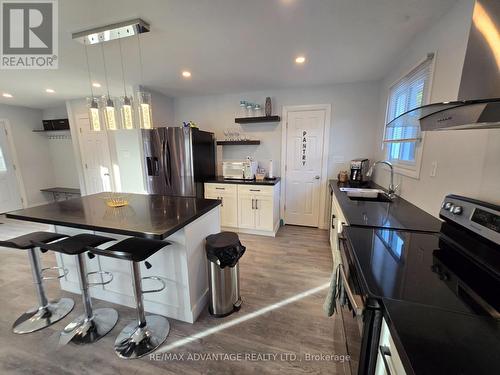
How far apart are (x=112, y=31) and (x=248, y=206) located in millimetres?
2678

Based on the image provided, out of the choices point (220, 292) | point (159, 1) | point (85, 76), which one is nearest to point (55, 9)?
point (159, 1)

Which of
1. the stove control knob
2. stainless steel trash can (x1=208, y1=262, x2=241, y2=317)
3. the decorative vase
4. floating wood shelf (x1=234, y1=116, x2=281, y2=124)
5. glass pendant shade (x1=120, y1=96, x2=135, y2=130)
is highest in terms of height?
the decorative vase

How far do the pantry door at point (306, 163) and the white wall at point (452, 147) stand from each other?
1.66 m

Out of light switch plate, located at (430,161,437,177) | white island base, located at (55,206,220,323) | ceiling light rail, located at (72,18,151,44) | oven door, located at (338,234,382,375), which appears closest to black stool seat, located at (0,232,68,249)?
white island base, located at (55,206,220,323)

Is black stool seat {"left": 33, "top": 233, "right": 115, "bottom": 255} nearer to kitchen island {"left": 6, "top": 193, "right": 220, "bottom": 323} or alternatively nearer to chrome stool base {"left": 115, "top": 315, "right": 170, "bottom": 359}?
kitchen island {"left": 6, "top": 193, "right": 220, "bottom": 323}

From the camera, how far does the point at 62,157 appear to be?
18.2 ft

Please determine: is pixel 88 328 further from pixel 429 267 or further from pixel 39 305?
pixel 429 267

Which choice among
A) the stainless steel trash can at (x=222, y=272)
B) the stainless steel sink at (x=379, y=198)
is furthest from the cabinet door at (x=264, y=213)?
the stainless steel trash can at (x=222, y=272)

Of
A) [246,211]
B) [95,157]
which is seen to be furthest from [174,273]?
[95,157]

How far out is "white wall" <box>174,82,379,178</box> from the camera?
3.40 m

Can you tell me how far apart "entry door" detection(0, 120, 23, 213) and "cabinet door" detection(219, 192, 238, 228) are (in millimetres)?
5353

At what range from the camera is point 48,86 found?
359 centimetres

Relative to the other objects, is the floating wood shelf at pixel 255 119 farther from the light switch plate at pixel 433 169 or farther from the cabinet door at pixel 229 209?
the light switch plate at pixel 433 169

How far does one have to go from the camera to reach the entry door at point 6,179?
189 inches
